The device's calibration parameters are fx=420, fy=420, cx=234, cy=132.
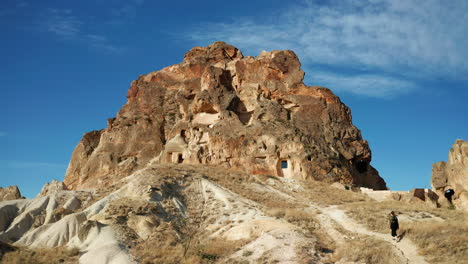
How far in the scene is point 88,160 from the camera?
46.7m

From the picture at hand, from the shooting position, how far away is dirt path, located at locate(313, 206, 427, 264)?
17.9 meters

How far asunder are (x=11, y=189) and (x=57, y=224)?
17407 mm

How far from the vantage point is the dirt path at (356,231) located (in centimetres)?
1788

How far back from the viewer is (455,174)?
35.4 m

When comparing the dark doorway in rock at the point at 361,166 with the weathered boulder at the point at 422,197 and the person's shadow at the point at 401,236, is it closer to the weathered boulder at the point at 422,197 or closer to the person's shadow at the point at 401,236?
the weathered boulder at the point at 422,197

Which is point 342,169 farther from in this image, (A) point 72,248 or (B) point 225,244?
(A) point 72,248

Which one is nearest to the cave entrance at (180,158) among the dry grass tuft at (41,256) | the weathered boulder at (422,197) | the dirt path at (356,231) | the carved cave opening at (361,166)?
the dirt path at (356,231)

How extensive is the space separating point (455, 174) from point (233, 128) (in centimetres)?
1979

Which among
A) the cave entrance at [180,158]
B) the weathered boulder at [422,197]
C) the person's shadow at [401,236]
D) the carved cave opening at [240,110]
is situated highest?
the carved cave opening at [240,110]

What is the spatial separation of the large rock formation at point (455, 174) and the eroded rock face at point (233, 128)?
23.6ft

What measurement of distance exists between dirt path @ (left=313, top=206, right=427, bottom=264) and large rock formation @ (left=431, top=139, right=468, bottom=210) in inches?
532

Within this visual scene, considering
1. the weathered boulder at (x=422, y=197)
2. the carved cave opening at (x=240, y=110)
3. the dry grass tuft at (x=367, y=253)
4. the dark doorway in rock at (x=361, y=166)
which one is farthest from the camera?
the dark doorway in rock at (x=361, y=166)

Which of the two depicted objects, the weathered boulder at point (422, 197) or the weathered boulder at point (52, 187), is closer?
the weathered boulder at point (422, 197)

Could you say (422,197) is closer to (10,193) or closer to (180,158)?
(180,158)
